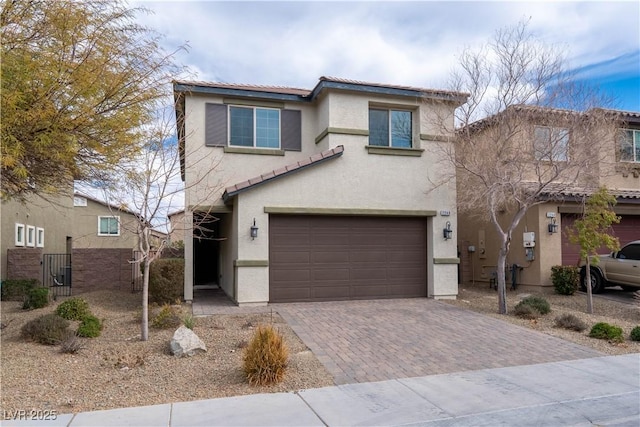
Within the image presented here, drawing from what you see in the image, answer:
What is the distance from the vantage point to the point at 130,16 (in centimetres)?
769

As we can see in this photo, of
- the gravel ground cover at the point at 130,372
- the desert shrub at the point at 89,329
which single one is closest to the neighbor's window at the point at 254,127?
the gravel ground cover at the point at 130,372

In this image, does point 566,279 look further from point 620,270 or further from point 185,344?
point 185,344

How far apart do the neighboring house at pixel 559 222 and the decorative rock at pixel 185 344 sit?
1023 cm

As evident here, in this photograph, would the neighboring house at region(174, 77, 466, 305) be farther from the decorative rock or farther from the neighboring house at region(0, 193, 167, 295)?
the decorative rock

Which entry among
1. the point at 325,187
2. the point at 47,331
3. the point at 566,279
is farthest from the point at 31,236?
the point at 566,279

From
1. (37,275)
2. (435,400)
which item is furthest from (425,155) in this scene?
(37,275)

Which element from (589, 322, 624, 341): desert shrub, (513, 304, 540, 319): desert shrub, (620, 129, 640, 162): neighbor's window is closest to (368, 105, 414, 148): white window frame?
(513, 304, 540, 319): desert shrub

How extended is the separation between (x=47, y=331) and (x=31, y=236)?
46.3ft

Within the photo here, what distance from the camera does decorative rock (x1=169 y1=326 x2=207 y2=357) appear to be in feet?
24.8

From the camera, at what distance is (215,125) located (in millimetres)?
14148

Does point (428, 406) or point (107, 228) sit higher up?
point (107, 228)

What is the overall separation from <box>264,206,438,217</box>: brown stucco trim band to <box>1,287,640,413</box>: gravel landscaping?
3.25 metres

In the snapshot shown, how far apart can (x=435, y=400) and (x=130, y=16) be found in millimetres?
7625

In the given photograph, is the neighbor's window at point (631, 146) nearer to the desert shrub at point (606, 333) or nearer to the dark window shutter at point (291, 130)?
the desert shrub at point (606, 333)
